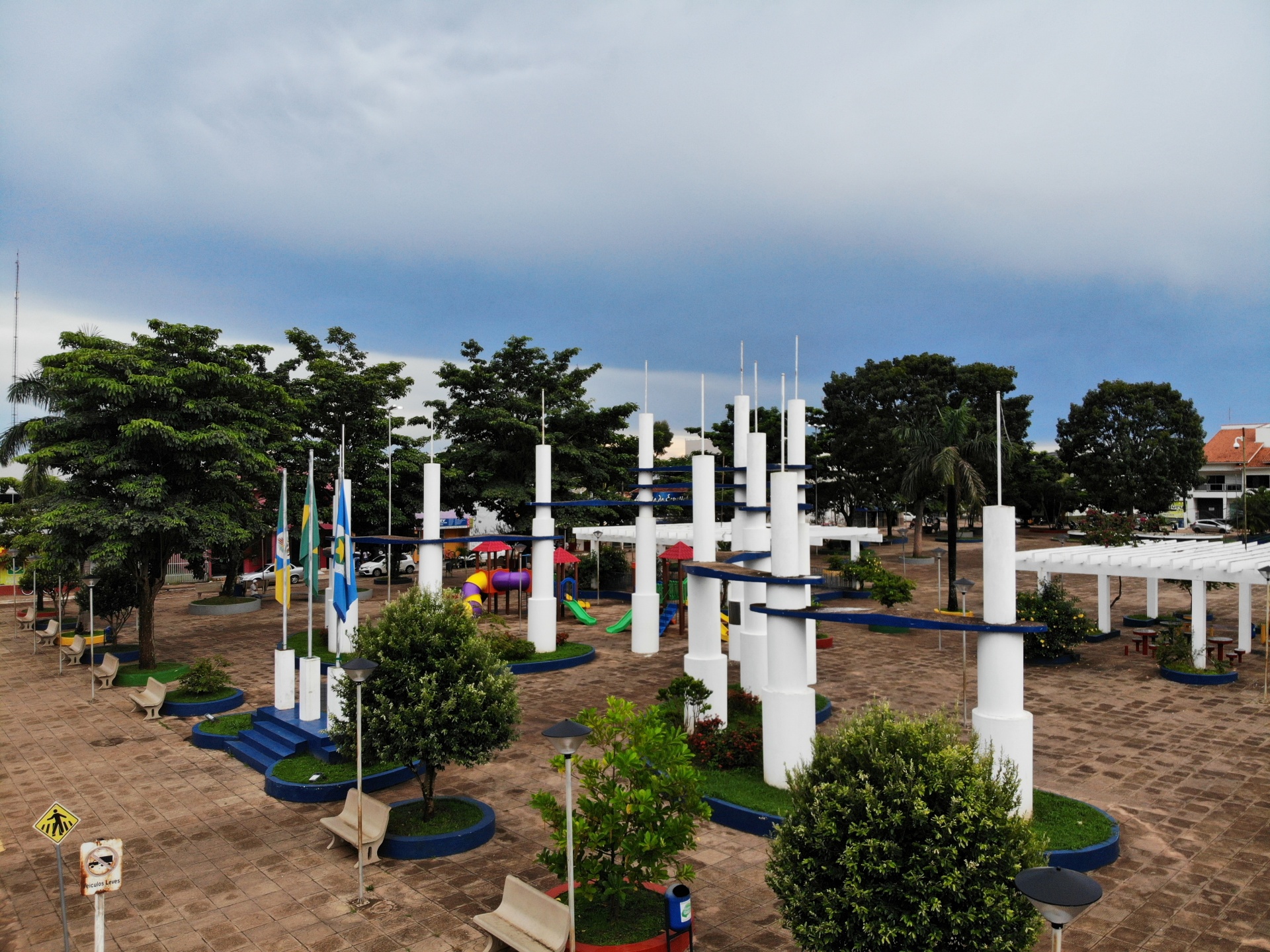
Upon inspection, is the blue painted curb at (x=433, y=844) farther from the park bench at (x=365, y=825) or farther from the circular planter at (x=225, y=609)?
the circular planter at (x=225, y=609)

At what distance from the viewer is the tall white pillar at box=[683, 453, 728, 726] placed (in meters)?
14.0

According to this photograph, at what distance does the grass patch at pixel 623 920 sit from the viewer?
7551mm

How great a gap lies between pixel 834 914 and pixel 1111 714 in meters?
12.5

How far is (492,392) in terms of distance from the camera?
35.2 m

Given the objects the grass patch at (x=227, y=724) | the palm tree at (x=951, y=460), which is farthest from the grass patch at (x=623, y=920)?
the palm tree at (x=951, y=460)

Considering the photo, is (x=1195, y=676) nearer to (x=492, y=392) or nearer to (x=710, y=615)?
(x=710, y=615)

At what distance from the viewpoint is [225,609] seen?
30.0 meters

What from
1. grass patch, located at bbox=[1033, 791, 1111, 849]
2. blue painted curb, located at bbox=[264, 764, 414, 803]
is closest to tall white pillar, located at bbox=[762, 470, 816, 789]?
grass patch, located at bbox=[1033, 791, 1111, 849]

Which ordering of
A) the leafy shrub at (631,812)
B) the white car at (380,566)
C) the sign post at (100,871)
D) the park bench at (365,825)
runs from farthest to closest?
the white car at (380,566) < the park bench at (365,825) < the leafy shrub at (631,812) < the sign post at (100,871)

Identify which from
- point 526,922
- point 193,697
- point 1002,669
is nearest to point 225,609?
point 193,697

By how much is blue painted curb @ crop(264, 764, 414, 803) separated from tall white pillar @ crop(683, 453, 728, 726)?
5050 millimetres

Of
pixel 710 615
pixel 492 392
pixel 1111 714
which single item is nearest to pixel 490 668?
pixel 710 615

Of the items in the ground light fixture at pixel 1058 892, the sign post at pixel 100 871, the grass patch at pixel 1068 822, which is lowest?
the grass patch at pixel 1068 822

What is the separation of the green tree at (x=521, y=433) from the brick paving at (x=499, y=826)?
15360mm
